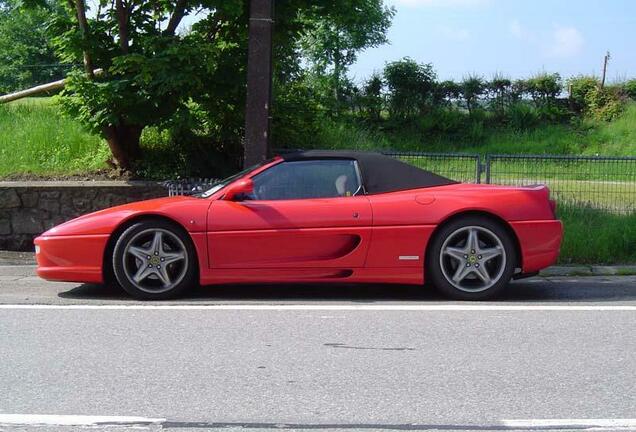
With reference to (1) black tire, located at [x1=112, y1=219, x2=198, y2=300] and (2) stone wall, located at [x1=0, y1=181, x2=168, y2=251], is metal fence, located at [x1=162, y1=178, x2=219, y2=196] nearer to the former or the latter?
(2) stone wall, located at [x1=0, y1=181, x2=168, y2=251]

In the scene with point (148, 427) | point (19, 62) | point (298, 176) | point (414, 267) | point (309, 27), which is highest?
point (19, 62)

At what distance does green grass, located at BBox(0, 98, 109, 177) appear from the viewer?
37.8 feet

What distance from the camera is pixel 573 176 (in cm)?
986

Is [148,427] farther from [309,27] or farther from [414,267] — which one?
[309,27]

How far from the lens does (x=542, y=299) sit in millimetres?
7438

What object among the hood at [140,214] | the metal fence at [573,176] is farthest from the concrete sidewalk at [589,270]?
the hood at [140,214]

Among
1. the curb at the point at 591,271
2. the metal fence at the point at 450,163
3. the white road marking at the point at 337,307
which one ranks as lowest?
the white road marking at the point at 337,307

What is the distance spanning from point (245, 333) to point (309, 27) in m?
6.31

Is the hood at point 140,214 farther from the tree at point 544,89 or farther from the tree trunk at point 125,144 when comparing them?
the tree at point 544,89

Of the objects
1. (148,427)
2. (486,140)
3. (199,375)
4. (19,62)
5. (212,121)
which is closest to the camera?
(148,427)

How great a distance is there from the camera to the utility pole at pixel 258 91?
9.44m

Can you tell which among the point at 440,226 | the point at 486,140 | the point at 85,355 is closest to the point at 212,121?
the point at 440,226

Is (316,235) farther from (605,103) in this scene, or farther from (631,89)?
(631,89)

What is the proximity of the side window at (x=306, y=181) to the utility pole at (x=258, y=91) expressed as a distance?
222 cm
